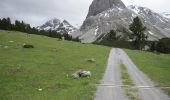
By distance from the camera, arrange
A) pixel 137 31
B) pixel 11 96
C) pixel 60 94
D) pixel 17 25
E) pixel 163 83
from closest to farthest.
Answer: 1. pixel 11 96
2. pixel 60 94
3. pixel 163 83
4. pixel 137 31
5. pixel 17 25

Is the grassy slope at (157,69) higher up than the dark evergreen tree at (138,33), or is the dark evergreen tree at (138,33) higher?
the dark evergreen tree at (138,33)

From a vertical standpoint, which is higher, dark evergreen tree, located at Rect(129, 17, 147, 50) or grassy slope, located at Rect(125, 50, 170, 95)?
dark evergreen tree, located at Rect(129, 17, 147, 50)

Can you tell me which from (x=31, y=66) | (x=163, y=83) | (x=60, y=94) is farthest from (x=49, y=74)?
(x=163, y=83)

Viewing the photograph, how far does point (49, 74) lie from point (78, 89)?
10226 millimetres

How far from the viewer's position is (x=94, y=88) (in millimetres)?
34156

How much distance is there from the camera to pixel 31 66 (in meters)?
48.1

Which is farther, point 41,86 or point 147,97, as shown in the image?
point 41,86

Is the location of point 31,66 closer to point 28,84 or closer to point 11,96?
point 28,84

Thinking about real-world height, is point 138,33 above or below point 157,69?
above

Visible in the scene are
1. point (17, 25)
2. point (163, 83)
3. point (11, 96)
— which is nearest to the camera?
point (11, 96)

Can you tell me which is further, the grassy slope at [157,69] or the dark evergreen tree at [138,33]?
the dark evergreen tree at [138,33]

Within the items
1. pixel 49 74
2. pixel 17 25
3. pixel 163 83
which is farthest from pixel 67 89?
pixel 17 25

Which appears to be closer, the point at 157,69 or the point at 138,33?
the point at 157,69

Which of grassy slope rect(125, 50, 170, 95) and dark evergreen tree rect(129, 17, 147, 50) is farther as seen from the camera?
dark evergreen tree rect(129, 17, 147, 50)
